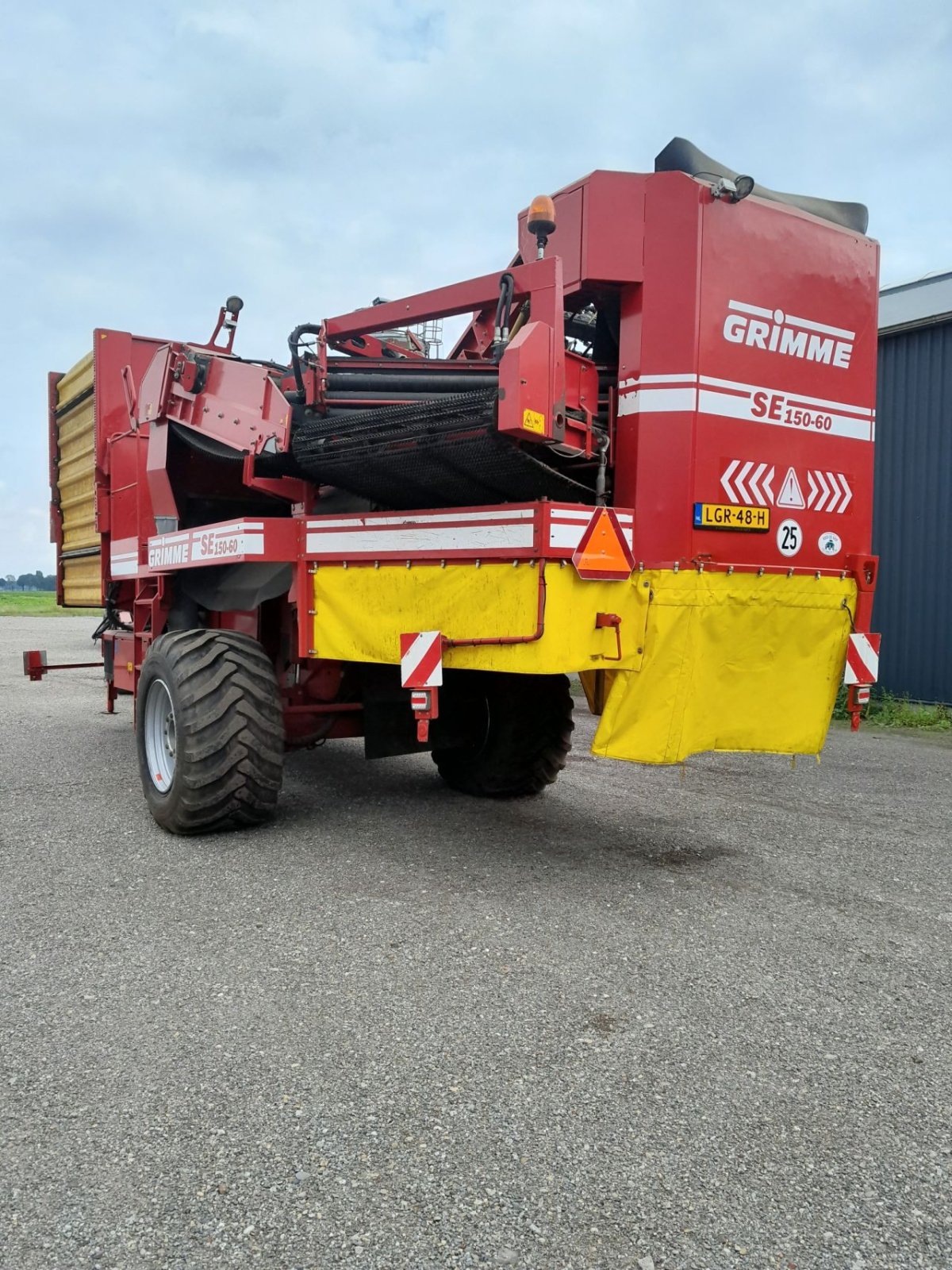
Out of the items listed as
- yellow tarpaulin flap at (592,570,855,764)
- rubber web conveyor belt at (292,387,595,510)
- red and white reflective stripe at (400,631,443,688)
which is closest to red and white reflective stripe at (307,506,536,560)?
rubber web conveyor belt at (292,387,595,510)

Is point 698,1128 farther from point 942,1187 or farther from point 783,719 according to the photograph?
point 783,719

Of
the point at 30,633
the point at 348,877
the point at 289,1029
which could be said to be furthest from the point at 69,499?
the point at 30,633

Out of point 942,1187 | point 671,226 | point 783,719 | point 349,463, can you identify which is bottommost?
point 942,1187

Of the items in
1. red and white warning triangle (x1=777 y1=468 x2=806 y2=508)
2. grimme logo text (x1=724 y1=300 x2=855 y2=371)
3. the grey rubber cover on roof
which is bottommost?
red and white warning triangle (x1=777 y1=468 x2=806 y2=508)

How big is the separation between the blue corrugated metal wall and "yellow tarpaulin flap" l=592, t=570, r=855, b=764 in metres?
6.41

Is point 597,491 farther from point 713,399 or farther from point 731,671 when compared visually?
point 731,671

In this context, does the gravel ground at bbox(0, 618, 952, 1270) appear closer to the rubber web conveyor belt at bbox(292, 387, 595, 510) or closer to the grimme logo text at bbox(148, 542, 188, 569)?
the grimme logo text at bbox(148, 542, 188, 569)

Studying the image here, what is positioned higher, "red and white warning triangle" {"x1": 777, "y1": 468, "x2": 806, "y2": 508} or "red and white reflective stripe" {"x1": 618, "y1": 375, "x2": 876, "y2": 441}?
"red and white reflective stripe" {"x1": 618, "y1": 375, "x2": 876, "y2": 441}

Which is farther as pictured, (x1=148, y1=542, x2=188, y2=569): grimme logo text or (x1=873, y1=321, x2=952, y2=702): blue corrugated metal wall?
(x1=873, y1=321, x2=952, y2=702): blue corrugated metal wall

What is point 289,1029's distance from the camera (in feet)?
9.44

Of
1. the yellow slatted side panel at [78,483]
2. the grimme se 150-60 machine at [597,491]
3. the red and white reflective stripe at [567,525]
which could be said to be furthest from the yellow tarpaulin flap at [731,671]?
the yellow slatted side panel at [78,483]

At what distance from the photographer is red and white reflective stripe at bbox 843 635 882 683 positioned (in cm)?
475

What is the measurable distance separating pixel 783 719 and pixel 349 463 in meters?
2.43

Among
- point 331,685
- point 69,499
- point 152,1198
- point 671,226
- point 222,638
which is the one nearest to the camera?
point 152,1198
